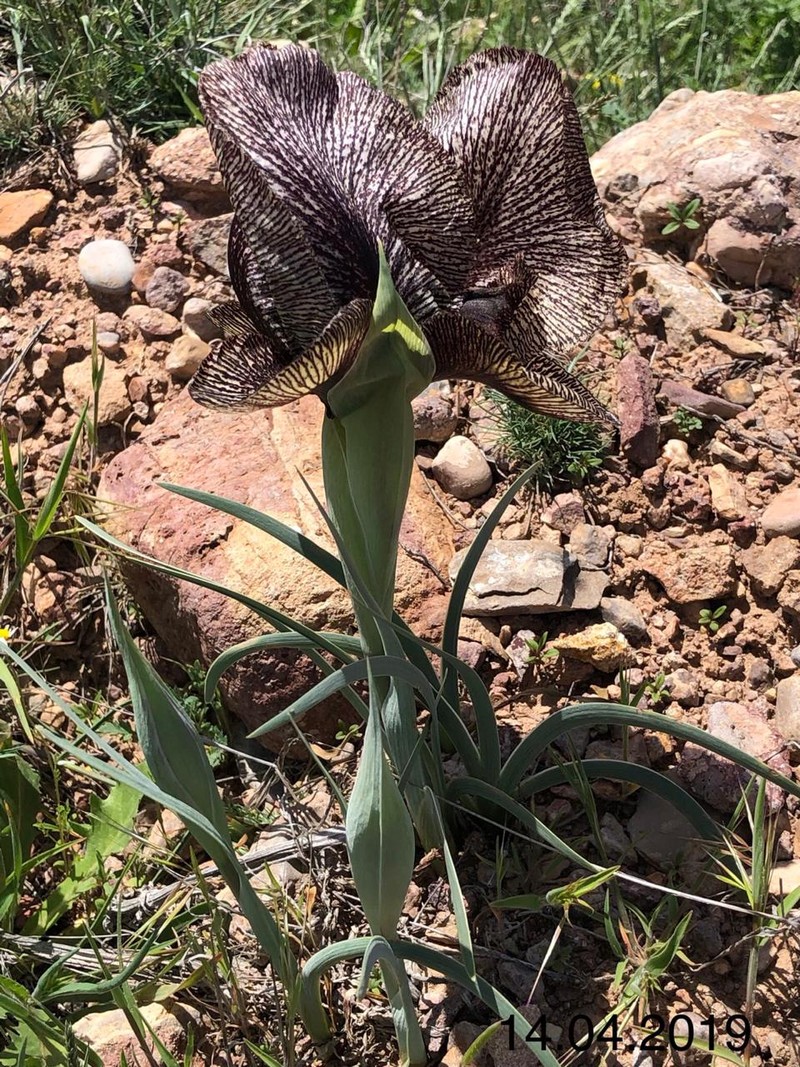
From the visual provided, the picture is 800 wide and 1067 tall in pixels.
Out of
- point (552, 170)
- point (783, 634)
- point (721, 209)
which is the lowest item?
point (783, 634)

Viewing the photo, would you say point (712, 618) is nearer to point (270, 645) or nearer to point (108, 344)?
point (270, 645)

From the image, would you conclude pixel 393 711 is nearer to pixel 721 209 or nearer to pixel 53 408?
pixel 53 408

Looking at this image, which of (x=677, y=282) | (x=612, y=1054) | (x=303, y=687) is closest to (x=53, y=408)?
(x=303, y=687)

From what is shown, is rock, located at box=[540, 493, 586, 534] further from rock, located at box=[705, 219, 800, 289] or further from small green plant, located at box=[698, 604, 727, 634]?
rock, located at box=[705, 219, 800, 289]

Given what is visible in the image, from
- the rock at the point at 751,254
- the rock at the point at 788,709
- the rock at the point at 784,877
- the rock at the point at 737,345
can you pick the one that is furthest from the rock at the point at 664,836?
the rock at the point at 751,254

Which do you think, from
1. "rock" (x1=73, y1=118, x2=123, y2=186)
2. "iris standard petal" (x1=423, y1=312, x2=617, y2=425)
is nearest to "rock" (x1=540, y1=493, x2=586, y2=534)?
"iris standard petal" (x1=423, y1=312, x2=617, y2=425)
